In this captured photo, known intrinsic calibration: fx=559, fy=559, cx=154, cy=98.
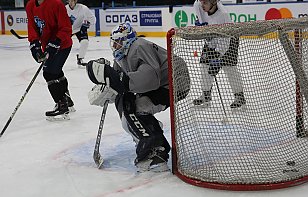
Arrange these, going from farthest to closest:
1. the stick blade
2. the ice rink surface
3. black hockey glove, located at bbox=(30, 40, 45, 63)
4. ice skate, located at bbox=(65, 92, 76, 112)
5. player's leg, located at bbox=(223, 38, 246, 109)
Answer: ice skate, located at bbox=(65, 92, 76, 112), black hockey glove, located at bbox=(30, 40, 45, 63), player's leg, located at bbox=(223, 38, 246, 109), the stick blade, the ice rink surface

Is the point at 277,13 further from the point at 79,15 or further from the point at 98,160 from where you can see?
the point at 98,160

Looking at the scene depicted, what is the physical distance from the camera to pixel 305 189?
7.45ft

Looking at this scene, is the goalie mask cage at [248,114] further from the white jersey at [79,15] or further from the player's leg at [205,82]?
the white jersey at [79,15]

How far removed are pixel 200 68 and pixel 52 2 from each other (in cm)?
134

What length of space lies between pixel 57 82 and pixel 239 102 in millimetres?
1393

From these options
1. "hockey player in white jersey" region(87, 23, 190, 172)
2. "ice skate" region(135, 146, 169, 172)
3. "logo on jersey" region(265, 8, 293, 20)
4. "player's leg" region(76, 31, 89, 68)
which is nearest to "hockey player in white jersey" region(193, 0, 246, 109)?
"hockey player in white jersey" region(87, 23, 190, 172)

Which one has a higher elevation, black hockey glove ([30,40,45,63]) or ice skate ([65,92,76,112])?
black hockey glove ([30,40,45,63])

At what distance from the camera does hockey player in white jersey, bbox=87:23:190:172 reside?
247 centimetres

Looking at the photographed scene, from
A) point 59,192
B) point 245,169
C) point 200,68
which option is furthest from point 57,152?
point 245,169

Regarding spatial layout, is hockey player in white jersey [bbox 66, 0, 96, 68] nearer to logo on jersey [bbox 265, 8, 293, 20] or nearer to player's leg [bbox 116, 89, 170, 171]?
logo on jersey [bbox 265, 8, 293, 20]

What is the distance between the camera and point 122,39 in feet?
8.47

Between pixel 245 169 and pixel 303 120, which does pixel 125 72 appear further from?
pixel 303 120

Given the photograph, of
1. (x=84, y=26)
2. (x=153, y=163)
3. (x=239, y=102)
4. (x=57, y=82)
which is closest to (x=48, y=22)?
(x=57, y=82)

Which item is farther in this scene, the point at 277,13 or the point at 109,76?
the point at 277,13
